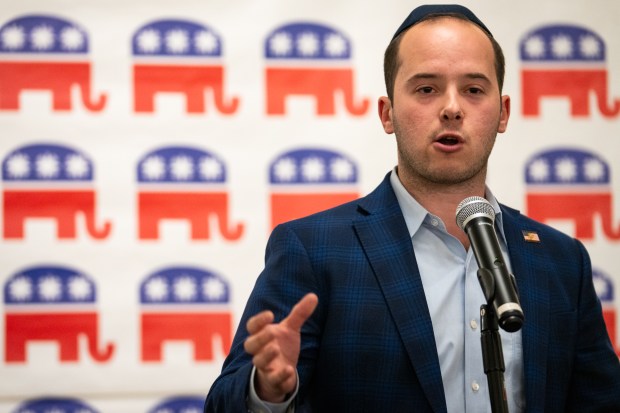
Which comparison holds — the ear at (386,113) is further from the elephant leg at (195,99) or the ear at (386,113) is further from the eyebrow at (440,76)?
the elephant leg at (195,99)

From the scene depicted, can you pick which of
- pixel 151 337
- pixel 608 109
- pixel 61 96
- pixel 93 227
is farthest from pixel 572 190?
pixel 61 96

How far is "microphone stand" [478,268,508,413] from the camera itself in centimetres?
118

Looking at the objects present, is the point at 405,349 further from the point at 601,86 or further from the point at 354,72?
the point at 601,86

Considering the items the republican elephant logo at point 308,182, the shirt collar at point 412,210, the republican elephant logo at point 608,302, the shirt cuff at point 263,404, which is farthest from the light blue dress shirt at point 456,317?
the republican elephant logo at point 608,302

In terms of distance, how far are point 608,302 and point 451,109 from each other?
1428mm

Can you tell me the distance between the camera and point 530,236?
1.83m

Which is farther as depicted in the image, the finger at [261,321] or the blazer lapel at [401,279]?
the blazer lapel at [401,279]

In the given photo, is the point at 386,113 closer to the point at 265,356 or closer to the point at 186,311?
the point at 265,356

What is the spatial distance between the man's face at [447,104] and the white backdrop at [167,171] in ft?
3.10

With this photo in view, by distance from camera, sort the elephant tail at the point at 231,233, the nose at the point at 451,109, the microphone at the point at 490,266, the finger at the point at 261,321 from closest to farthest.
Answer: the microphone at the point at 490,266 < the finger at the point at 261,321 < the nose at the point at 451,109 < the elephant tail at the point at 231,233

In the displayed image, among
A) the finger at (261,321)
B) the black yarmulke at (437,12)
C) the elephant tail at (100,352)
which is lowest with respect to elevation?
the elephant tail at (100,352)

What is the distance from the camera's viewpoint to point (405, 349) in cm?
158

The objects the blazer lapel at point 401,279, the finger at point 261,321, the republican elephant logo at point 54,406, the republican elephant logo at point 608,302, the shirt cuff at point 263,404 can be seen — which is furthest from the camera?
the republican elephant logo at point 608,302

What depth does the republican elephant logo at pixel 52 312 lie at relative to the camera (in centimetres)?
259
